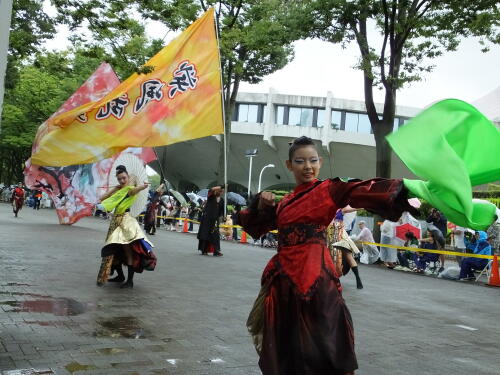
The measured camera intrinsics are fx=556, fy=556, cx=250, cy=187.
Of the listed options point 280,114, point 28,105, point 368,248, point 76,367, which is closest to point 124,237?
point 76,367

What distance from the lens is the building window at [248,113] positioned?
48562 millimetres

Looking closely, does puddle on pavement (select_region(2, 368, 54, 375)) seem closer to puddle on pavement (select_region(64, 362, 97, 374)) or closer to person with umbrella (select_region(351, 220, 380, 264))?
puddle on pavement (select_region(64, 362, 97, 374))

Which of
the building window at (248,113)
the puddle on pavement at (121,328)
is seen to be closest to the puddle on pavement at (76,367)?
the puddle on pavement at (121,328)

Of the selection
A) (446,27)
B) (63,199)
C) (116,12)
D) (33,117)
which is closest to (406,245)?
(446,27)

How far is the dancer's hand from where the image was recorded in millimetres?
3496

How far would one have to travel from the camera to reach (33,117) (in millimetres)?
42062

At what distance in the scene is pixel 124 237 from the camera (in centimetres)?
790

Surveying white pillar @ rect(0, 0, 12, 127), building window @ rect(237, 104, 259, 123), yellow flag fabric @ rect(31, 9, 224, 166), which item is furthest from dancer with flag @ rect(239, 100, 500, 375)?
building window @ rect(237, 104, 259, 123)

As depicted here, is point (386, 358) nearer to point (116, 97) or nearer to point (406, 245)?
point (116, 97)

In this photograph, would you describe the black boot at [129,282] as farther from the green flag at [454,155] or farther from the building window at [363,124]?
the building window at [363,124]

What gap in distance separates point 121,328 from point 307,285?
9.89 ft

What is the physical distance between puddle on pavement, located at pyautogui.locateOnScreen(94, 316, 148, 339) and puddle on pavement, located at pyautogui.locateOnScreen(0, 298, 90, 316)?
20.8 inches

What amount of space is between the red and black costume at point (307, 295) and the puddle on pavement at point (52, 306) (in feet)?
11.1

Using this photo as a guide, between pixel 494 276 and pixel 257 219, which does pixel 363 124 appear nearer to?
pixel 494 276
